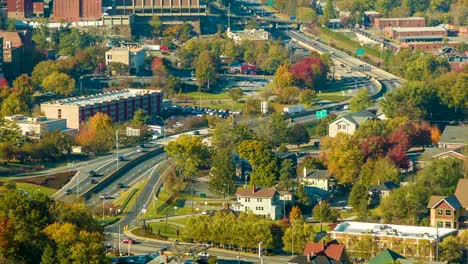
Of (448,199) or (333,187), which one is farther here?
(333,187)

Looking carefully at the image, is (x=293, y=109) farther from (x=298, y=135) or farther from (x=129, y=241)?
(x=129, y=241)

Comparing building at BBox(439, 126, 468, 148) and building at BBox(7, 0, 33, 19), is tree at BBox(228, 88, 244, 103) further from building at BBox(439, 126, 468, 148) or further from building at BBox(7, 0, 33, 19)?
building at BBox(7, 0, 33, 19)

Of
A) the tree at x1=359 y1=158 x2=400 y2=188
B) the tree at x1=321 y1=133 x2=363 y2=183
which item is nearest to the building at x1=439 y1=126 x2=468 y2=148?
the tree at x1=321 y1=133 x2=363 y2=183

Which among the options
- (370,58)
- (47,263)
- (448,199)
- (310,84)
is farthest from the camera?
(370,58)

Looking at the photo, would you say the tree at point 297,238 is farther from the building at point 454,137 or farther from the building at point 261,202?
the building at point 454,137

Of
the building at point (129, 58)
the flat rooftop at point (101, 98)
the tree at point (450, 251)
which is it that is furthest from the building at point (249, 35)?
the tree at point (450, 251)

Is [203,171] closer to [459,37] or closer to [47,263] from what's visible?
[47,263]

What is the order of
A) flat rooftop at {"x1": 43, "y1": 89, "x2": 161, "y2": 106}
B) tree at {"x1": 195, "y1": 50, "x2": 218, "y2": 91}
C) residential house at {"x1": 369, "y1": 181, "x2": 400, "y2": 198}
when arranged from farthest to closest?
tree at {"x1": 195, "y1": 50, "x2": 218, "y2": 91} < flat rooftop at {"x1": 43, "y1": 89, "x2": 161, "y2": 106} < residential house at {"x1": 369, "y1": 181, "x2": 400, "y2": 198}

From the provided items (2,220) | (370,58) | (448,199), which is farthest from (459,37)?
(2,220)

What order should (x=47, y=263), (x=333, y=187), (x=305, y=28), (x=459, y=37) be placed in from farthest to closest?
1. (x=305, y=28)
2. (x=459, y=37)
3. (x=333, y=187)
4. (x=47, y=263)
